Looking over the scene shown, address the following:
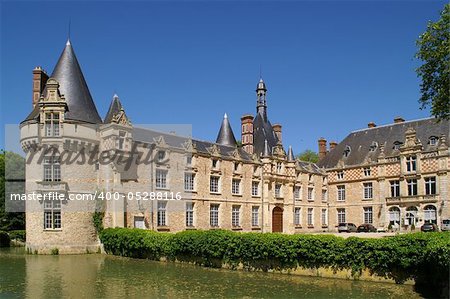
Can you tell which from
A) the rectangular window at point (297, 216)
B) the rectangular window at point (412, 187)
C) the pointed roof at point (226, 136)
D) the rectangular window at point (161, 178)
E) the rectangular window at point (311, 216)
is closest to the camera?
the rectangular window at point (161, 178)

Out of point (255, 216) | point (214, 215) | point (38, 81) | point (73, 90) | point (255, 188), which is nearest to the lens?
point (73, 90)

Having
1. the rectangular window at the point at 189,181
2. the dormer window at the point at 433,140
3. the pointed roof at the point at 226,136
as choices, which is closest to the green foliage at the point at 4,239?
the rectangular window at the point at 189,181

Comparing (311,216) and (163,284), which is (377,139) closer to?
(311,216)

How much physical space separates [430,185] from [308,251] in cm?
2067

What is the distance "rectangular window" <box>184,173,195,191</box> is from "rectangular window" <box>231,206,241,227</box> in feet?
13.1

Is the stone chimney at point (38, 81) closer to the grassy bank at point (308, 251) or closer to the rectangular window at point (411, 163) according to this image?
the grassy bank at point (308, 251)

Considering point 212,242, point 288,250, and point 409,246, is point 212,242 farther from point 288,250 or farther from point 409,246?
point 409,246

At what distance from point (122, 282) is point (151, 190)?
1149cm

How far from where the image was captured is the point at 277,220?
1325 inches

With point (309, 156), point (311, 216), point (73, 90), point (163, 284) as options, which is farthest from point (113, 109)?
point (309, 156)

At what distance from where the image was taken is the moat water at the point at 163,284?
12.2 m

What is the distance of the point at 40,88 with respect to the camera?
2545cm

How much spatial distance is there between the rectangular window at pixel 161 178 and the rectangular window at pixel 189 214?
2181 millimetres

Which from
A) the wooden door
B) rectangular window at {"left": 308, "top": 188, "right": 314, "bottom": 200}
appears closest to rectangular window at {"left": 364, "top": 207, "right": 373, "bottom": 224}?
rectangular window at {"left": 308, "top": 188, "right": 314, "bottom": 200}
